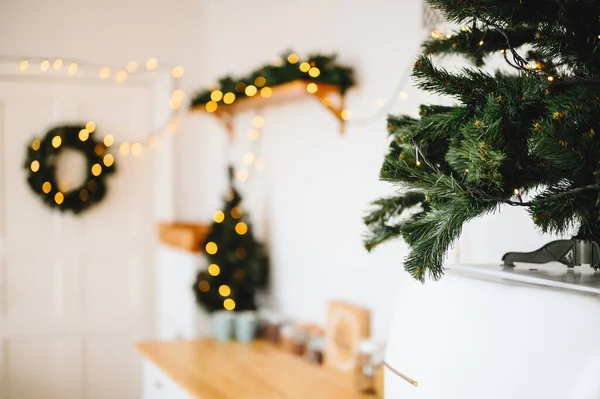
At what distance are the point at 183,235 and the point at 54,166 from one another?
88 cm

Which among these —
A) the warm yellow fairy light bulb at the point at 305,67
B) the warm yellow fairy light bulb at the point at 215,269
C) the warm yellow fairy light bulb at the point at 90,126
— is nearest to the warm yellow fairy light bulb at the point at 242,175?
the warm yellow fairy light bulb at the point at 215,269

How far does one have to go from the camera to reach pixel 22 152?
12.5 feet

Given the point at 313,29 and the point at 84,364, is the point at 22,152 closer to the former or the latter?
the point at 84,364

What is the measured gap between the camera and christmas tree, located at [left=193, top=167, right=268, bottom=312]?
3.31 meters

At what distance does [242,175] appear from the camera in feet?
12.0

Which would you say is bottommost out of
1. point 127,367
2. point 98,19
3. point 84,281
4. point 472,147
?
point 127,367

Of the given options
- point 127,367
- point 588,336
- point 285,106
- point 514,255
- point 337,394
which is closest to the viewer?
point 588,336

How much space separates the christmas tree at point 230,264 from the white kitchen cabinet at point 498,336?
2214 millimetres

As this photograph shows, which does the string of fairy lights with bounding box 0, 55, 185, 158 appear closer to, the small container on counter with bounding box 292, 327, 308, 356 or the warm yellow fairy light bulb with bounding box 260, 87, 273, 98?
the warm yellow fairy light bulb with bounding box 260, 87, 273, 98

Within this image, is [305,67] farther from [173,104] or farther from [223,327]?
[173,104]

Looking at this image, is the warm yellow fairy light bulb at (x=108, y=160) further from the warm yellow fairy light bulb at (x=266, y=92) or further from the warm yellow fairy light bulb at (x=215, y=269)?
the warm yellow fairy light bulb at (x=266, y=92)

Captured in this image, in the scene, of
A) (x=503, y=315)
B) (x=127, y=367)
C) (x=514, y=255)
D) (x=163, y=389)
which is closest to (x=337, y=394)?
(x=163, y=389)

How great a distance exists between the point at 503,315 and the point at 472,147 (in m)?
0.23

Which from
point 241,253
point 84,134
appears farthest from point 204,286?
point 84,134
